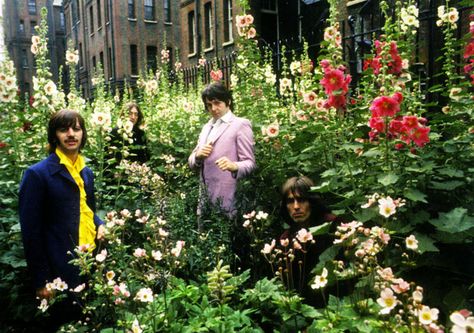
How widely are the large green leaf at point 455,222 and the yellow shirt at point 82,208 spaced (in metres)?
2.43

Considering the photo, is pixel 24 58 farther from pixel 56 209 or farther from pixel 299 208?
pixel 299 208

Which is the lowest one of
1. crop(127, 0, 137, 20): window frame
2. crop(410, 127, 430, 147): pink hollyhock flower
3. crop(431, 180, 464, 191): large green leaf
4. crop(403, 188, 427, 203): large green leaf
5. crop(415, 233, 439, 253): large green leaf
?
crop(415, 233, 439, 253): large green leaf

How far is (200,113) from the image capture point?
7020 millimetres

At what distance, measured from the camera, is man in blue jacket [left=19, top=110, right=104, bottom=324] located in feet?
10.4

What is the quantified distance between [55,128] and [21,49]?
56573 mm

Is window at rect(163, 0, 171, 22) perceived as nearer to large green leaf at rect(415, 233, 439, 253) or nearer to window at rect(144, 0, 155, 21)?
window at rect(144, 0, 155, 21)

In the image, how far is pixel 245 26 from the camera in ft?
16.1

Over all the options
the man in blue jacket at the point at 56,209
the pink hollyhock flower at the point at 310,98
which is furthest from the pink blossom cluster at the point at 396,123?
the man in blue jacket at the point at 56,209

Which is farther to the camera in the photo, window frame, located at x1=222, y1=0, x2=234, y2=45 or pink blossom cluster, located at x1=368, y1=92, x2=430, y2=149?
window frame, located at x1=222, y1=0, x2=234, y2=45

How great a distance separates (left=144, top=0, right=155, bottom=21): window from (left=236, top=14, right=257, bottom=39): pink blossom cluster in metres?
28.5

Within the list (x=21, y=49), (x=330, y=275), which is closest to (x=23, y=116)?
(x=330, y=275)

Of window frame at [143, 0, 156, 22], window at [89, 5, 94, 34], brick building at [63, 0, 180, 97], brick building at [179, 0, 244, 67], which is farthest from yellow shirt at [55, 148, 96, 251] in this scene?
window at [89, 5, 94, 34]

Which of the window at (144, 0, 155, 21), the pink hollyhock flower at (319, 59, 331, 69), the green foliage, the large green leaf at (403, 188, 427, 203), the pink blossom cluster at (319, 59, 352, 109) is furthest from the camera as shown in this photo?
the window at (144, 0, 155, 21)

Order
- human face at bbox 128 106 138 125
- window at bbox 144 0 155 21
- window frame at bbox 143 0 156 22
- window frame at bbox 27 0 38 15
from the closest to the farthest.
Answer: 1. human face at bbox 128 106 138 125
2. window frame at bbox 143 0 156 22
3. window at bbox 144 0 155 21
4. window frame at bbox 27 0 38 15
